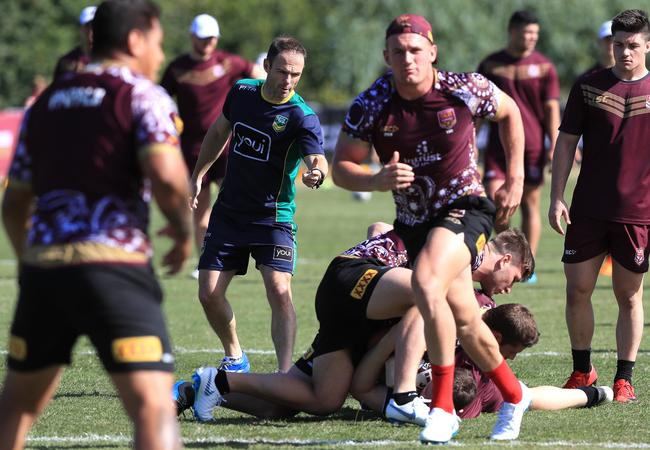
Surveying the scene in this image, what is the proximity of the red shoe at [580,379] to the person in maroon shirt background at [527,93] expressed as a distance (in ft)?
18.4

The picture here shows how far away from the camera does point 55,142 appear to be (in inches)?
178

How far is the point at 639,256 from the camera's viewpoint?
7.43m

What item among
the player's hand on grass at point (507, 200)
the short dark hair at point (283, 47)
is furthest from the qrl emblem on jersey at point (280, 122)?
the player's hand on grass at point (507, 200)

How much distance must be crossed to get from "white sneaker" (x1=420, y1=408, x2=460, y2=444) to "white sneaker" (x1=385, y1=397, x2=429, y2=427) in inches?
12.4

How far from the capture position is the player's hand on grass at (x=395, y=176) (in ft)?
19.4

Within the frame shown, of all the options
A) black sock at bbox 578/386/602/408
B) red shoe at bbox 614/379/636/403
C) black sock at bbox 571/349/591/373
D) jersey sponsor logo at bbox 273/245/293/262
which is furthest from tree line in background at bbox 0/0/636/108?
black sock at bbox 578/386/602/408

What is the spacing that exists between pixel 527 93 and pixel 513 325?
22.8 feet

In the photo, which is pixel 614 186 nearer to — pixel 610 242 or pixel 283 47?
pixel 610 242

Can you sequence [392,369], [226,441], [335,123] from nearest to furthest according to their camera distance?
[226,441]
[392,369]
[335,123]

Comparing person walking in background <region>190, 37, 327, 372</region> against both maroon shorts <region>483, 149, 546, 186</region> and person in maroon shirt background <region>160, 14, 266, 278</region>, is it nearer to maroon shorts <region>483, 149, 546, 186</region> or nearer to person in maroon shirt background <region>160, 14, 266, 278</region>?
person in maroon shirt background <region>160, 14, 266, 278</region>

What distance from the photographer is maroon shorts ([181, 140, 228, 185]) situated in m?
12.9

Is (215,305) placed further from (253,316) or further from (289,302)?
(253,316)

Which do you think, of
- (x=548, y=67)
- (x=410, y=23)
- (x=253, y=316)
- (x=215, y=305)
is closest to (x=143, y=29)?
(x=410, y=23)

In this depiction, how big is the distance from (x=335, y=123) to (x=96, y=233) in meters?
29.9
